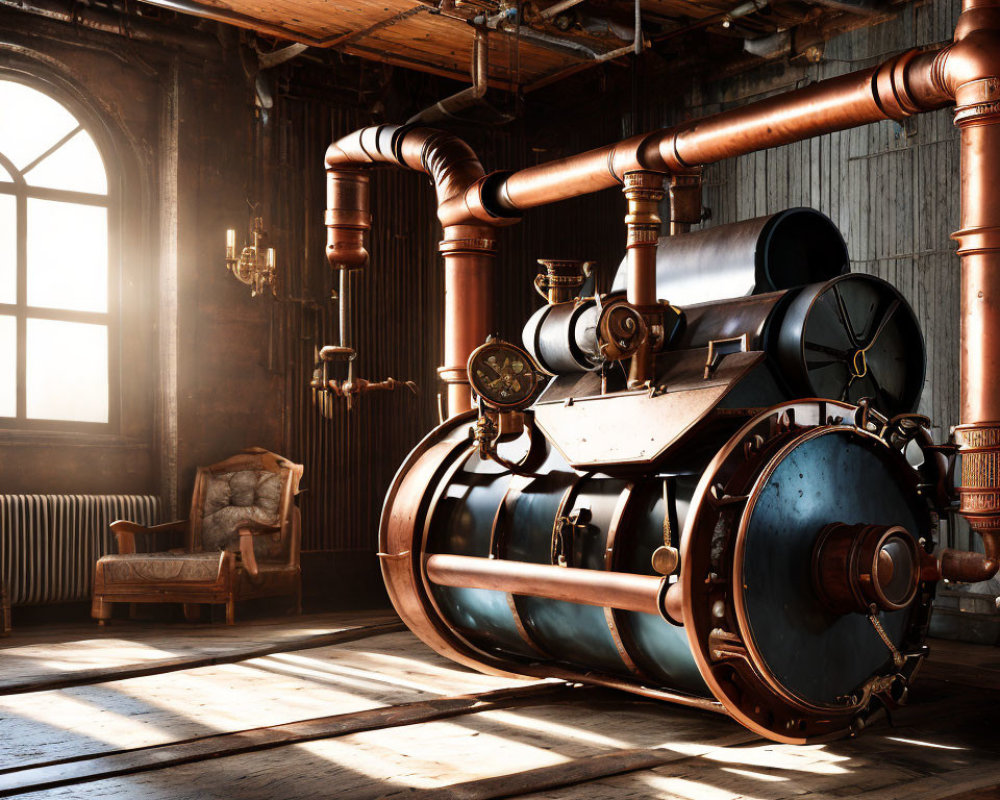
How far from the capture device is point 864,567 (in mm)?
4203

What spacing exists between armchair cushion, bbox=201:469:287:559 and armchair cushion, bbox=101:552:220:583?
1.80 feet

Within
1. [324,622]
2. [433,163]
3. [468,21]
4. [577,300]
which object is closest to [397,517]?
[577,300]

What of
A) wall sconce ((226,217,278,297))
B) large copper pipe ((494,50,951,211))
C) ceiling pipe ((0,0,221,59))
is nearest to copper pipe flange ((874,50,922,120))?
large copper pipe ((494,50,951,211))

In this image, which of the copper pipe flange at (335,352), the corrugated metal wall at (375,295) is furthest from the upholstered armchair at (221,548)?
the copper pipe flange at (335,352)

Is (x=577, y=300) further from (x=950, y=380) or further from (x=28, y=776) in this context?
(x=950, y=380)

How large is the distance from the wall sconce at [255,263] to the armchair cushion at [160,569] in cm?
247

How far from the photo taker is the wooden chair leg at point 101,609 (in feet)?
28.4

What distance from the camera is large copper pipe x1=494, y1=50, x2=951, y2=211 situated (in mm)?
4582

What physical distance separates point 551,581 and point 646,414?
0.84 meters

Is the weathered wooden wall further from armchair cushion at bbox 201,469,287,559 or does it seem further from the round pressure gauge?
the round pressure gauge

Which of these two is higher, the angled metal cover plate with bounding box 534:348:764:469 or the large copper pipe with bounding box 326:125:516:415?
the large copper pipe with bounding box 326:125:516:415

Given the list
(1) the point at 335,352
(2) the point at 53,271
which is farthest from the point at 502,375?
(2) the point at 53,271

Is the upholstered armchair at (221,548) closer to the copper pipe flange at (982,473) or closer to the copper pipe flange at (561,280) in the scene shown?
the copper pipe flange at (561,280)

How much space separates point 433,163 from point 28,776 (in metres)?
4.31
